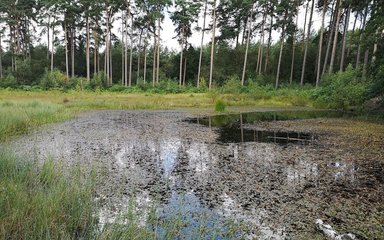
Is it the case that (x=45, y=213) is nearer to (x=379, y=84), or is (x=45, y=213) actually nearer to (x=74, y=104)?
(x=379, y=84)

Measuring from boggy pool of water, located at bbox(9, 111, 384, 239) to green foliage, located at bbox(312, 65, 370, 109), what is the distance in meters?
8.52

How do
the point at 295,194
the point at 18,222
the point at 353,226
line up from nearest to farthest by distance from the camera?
the point at 18,222, the point at 353,226, the point at 295,194

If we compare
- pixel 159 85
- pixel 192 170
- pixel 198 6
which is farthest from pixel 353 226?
pixel 198 6

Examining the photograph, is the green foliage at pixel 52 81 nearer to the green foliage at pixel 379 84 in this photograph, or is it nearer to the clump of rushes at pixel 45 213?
the green foliage at pixel 379 84

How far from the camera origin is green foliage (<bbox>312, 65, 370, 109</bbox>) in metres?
15.9

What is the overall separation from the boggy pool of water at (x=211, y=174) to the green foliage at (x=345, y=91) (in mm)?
8517

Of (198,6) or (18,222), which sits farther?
(198,6)

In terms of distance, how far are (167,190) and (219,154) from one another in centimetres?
254

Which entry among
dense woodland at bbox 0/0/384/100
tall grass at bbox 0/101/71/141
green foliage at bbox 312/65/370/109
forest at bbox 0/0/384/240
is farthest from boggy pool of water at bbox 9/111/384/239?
dense woodland at bbox 0/0/384/100

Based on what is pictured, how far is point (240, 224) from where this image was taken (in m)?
3.28

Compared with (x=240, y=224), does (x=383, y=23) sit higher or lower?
higher

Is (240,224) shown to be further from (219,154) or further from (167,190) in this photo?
(219,154)

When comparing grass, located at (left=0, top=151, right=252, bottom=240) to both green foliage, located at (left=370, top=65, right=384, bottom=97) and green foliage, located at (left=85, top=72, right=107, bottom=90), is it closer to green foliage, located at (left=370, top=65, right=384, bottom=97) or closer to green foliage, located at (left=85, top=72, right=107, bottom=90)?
green foliage, located at (left=370, top=65, right=384, bottom=97)

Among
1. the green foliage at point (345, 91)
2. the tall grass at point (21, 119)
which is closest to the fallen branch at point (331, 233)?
the tall grass at point (21, 119)
